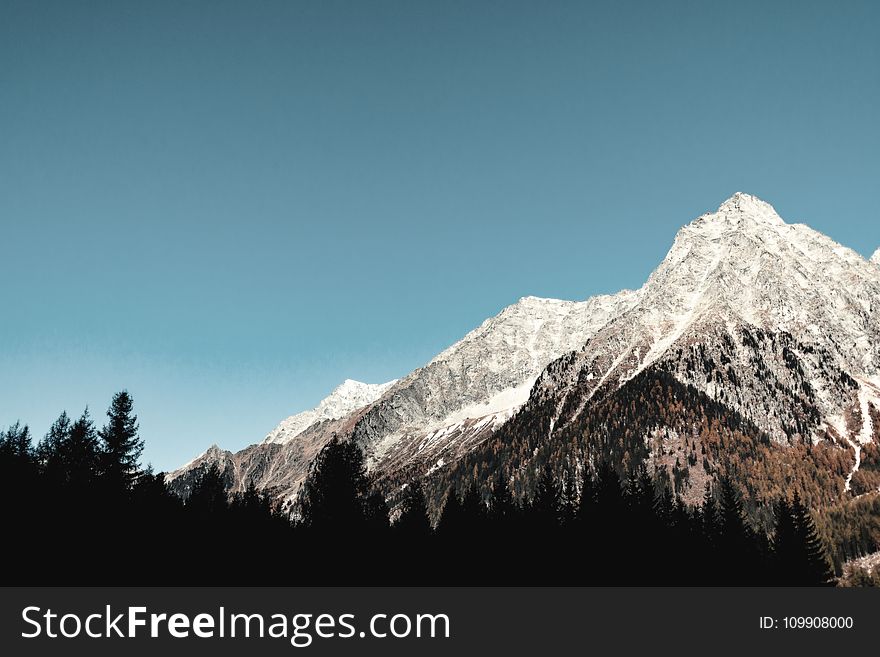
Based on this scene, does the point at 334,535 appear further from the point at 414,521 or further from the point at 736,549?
the point at 736,549

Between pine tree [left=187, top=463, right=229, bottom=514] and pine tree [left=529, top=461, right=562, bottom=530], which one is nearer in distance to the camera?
pine tree [left=187, top=463, right=229, bottom=514]

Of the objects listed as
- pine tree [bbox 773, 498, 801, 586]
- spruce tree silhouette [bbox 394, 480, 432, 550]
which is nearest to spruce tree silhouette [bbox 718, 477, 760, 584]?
pine tree [bbox 773, 498, 801, 586]

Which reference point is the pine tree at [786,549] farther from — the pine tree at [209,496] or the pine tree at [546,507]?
the pine tree at [209,496]

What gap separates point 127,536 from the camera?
35156 millimetres

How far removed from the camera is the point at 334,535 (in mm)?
46781

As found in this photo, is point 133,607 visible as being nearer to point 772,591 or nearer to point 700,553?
point 772,591

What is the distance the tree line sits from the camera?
1321 inches

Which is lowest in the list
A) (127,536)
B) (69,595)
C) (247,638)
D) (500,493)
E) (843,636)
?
(843,636)

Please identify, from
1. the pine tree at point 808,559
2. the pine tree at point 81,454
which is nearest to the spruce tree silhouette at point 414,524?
the pine tree at point 81,454

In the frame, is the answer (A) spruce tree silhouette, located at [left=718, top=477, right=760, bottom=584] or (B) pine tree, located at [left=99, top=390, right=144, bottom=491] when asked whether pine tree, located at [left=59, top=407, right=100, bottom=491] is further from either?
(A) spruce tree silhouette, located at [left=718, top=477, right=760, bottom=584]

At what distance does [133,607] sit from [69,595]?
4942 millimetres

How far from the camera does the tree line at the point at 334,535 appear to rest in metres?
33.6

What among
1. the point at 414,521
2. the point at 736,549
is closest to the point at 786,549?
the point at 736,549

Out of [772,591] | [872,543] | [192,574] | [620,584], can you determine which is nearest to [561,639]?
[192,574]
